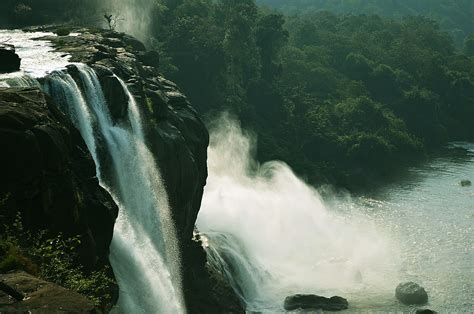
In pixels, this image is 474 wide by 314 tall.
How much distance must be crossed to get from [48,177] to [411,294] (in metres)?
22.8

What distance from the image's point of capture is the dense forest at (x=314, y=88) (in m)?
72.4

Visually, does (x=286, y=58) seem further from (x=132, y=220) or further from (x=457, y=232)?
(x=132, y=220)

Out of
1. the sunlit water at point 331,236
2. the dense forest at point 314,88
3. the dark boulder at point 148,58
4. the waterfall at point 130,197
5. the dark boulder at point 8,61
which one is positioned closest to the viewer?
the waterfall at point 130,197

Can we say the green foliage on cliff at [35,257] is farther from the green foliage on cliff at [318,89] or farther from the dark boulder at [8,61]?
the green foliage on cliff at [318,89]

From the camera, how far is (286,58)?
342 feet

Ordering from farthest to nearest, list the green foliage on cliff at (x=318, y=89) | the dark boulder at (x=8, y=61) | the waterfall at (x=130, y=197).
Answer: the green foliage on cliff at (x=318, y=89)
the dark boulder at (x=8, y=61)
the waterfall at (x=130, y=197)

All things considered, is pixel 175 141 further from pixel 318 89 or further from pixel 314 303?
pixel 318 89

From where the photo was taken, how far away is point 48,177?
17.0 m

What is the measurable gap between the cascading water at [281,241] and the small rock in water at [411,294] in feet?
5.45

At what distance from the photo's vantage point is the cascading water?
35812mm

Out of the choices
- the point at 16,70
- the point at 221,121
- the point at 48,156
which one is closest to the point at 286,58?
the point at 221,121

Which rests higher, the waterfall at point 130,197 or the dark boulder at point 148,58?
the dark boulder at point 148,58

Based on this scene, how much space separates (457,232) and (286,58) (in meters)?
60.6

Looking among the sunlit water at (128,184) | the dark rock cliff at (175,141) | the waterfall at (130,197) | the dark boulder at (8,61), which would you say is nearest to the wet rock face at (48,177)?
the waterfall at (130,197)
